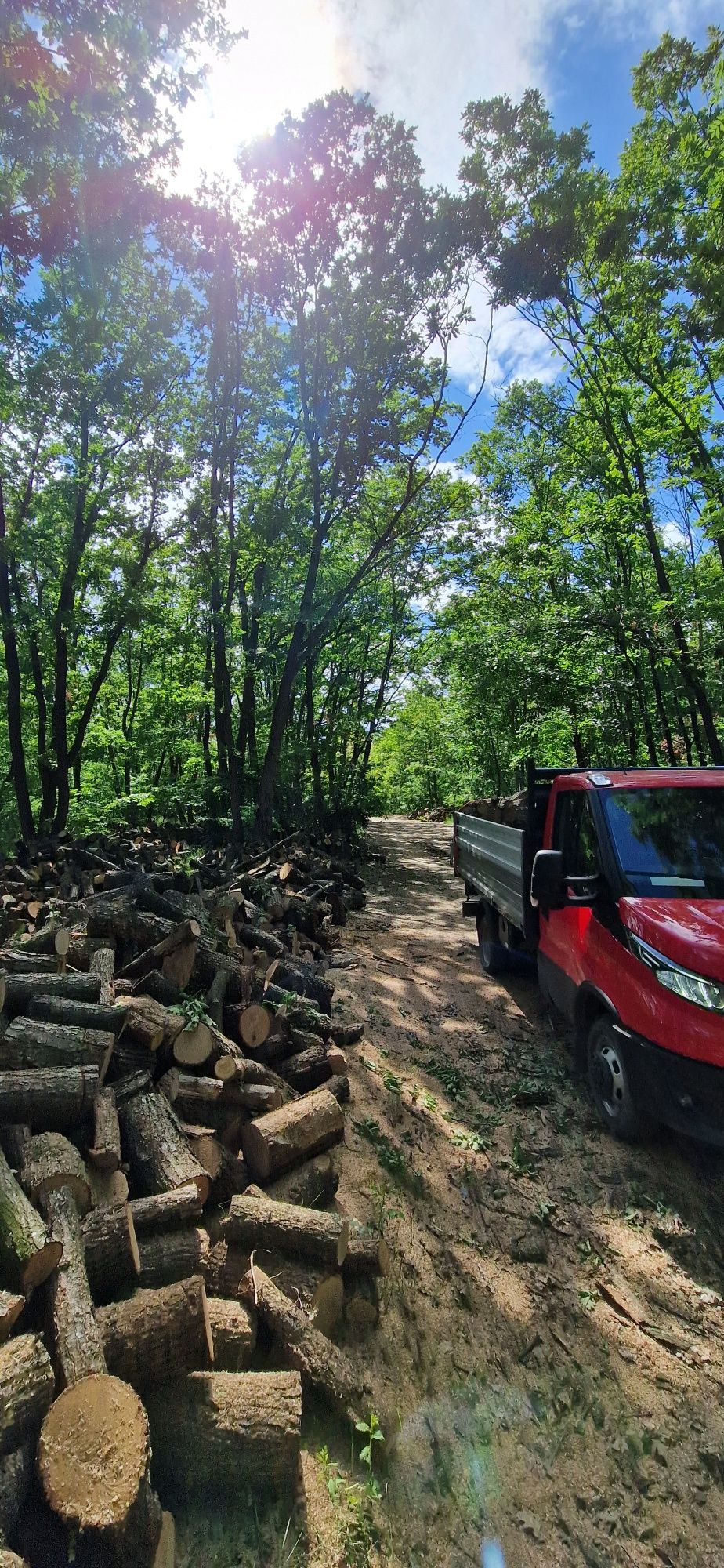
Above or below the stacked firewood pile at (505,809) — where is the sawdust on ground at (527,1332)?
below

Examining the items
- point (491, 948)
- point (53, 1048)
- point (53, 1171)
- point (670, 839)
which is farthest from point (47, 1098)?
point (491, 948)

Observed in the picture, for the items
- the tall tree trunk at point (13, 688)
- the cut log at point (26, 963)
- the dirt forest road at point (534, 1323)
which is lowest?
the dirt forest road at point (534, 1323)

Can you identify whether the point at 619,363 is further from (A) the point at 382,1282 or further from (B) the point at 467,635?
(A) the point at 382,1282

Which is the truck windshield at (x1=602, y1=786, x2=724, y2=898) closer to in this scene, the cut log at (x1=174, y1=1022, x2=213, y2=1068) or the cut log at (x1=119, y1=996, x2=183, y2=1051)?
→ the cut log at (x1=174, y1=1022, x2=213, y2=1068)

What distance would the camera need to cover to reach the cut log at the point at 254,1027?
4.43 metres

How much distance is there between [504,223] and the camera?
12.6 metres

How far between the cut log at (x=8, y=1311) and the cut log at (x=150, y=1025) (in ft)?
5.81

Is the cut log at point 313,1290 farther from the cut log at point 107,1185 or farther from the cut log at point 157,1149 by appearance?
the cut log at point 107,1185

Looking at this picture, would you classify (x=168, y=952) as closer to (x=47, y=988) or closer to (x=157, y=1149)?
(x=47, y=988)

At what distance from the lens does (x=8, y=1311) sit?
2.10 meters

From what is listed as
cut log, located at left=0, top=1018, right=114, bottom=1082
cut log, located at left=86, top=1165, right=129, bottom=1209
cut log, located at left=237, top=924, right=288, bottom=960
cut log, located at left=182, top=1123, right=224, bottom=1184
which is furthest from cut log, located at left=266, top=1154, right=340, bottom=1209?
cut log, located at left=237, top=924, right=288, bottom=960

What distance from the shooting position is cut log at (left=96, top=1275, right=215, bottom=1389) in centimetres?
226

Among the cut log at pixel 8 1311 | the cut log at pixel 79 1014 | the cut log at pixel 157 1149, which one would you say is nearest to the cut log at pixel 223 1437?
the cut log at pixel 8 1311

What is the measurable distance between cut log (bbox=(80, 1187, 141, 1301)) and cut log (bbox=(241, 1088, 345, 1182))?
0.91 m
